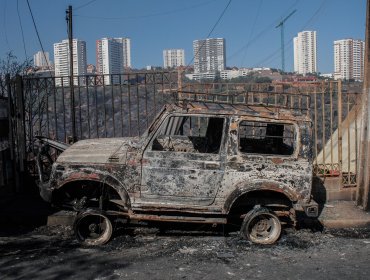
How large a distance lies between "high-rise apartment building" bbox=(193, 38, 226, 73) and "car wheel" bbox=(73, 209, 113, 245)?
29.6 ft

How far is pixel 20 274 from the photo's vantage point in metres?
5.20

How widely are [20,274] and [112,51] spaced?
1432 cm

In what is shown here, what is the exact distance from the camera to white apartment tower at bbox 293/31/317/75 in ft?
75.1

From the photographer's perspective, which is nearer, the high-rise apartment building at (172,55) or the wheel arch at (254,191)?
the wheel arch at (254,191)

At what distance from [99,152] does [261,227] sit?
2462mm

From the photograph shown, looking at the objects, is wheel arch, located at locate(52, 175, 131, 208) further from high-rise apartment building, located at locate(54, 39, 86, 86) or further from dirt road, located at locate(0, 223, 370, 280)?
high-rise apartment building, located at locate(54, 39, 86, 86)

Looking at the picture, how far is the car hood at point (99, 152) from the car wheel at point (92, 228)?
70 cm

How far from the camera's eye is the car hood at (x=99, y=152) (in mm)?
6316

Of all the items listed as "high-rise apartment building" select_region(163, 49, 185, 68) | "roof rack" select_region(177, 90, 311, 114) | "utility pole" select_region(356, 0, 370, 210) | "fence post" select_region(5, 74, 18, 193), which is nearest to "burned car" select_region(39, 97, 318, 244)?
"roof rack" select_region(177, 90, 311, 114)

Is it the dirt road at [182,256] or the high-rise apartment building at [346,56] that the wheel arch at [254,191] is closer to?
the dirt road at [182,256]

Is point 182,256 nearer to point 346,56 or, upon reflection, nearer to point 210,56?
point 210,56

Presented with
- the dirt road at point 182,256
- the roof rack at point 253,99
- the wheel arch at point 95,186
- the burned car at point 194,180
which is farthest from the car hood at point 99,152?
the dirt road at point 182,256

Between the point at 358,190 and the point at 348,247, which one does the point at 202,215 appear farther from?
the point at 358,190

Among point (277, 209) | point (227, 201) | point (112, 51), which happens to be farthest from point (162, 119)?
point (112, 51)
